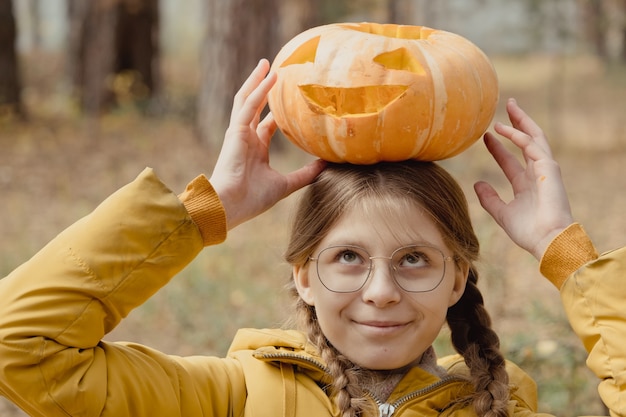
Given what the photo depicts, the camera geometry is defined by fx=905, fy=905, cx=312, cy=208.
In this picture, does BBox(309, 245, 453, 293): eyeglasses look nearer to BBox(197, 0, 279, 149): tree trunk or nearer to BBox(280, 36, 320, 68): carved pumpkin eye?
BBox(280, 36, 320, 68): carved pumpkin eye

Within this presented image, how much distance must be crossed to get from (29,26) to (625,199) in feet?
107

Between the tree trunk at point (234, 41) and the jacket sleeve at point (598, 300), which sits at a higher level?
the jacket sleeve at point (598, 300)

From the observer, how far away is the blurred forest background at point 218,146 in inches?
227

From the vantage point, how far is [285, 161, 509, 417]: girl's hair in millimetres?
2615

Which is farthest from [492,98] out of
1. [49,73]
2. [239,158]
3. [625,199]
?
[49,73]

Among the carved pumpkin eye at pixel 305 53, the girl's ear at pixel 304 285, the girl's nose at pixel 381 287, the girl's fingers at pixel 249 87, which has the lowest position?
the girl's ear at pixel 304 285

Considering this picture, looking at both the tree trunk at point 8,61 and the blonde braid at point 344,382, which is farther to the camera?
the tree trunk at point 8,61

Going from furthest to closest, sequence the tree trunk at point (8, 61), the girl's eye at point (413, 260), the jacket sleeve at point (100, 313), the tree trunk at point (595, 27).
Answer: the tree trunk at point (595, 27)
the tree trunk at point (8, 61)
the girl's eye at point (413, 260)
the jacket sleeve at point (100, 313)

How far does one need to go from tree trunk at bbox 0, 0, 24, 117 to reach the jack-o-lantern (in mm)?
9944

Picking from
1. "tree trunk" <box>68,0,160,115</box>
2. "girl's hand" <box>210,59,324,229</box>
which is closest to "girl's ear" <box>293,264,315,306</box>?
"girl's hand" <box>210,59,324,229</box>

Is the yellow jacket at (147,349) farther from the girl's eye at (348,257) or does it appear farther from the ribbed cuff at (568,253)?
the girl's eye at (348,257)

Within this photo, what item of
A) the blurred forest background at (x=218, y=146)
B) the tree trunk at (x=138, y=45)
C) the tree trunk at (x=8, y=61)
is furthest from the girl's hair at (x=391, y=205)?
the tree trunk at (x=138, y=45)

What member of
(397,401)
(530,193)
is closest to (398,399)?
(397,401)

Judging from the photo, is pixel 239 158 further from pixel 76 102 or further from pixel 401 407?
pixel 76 102
